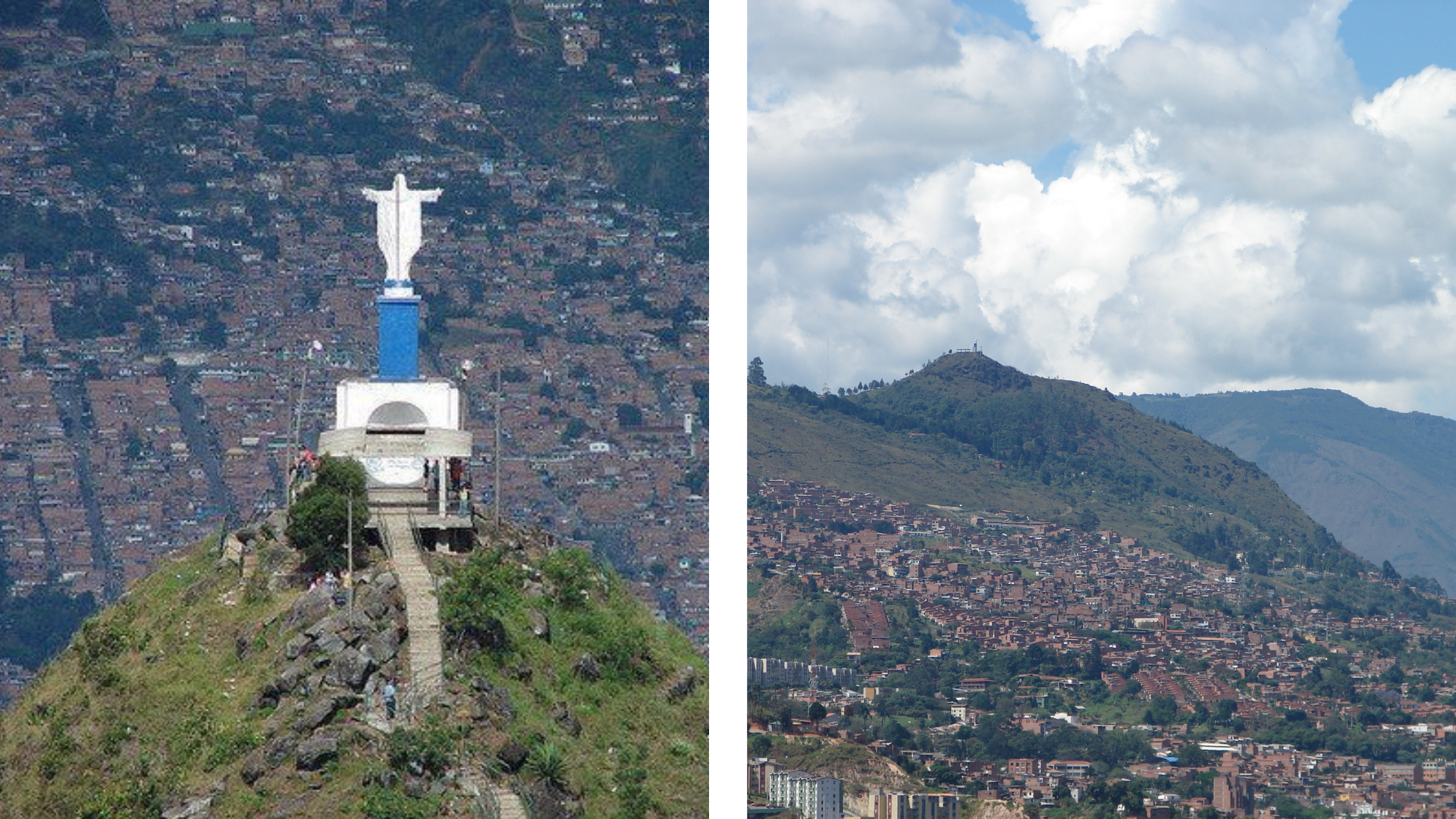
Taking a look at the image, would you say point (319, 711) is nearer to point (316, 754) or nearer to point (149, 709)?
point (316, 754)

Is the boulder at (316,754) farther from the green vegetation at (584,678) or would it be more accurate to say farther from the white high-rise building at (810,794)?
the white high-rise building at (810,794)

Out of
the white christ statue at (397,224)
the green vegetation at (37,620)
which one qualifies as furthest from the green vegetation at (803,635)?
the white christ statue at (397,224)

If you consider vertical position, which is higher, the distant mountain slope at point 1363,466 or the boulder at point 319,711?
the distant mountain slope at point 1363,466

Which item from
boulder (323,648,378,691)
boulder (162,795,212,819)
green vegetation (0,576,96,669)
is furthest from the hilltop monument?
green vegetation (0,576,96,669)

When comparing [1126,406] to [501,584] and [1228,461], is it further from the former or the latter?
[501,584]

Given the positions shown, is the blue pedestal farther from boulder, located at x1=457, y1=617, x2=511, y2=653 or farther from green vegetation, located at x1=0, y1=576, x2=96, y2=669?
green vegetation, located at x1=0, y1=576, x2=96, y2=669

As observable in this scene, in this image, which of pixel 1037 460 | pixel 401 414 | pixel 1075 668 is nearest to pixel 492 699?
pixel 401 414
